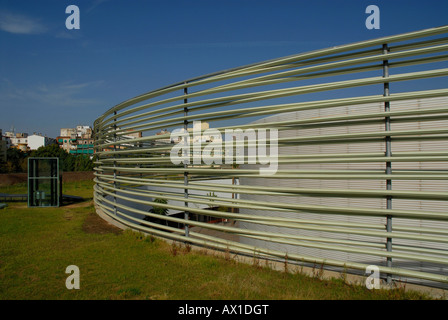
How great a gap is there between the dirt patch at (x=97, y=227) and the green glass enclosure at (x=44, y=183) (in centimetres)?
420

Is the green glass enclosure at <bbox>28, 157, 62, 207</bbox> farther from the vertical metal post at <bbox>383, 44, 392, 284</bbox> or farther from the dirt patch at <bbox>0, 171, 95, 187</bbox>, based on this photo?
the dirt patch at <bbox>0, 171, 95, 187</bbox>

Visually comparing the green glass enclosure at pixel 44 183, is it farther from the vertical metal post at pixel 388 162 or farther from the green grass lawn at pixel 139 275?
the vertical metal post at pixel 388 162

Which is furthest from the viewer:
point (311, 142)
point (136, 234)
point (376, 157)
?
point (136, 234)

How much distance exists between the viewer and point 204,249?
427 cm

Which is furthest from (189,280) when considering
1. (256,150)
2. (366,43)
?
(366,43)

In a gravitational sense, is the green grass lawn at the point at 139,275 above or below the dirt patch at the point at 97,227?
above

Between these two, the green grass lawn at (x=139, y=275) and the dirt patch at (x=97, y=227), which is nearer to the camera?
the green grass lawn at (x=139, y=275)

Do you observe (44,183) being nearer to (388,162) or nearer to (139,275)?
(139,275)

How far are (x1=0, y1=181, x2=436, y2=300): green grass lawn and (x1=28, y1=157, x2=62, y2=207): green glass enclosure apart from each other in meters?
5.61

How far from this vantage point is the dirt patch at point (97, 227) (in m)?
5.80

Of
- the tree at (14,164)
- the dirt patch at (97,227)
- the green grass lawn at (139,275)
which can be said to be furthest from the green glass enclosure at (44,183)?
the tree at (14,164)

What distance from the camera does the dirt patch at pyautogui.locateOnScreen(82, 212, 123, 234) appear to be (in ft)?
19.0

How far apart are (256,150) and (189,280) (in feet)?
6.49

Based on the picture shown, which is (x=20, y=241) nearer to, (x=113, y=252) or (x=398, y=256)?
(x=113, y=252)
